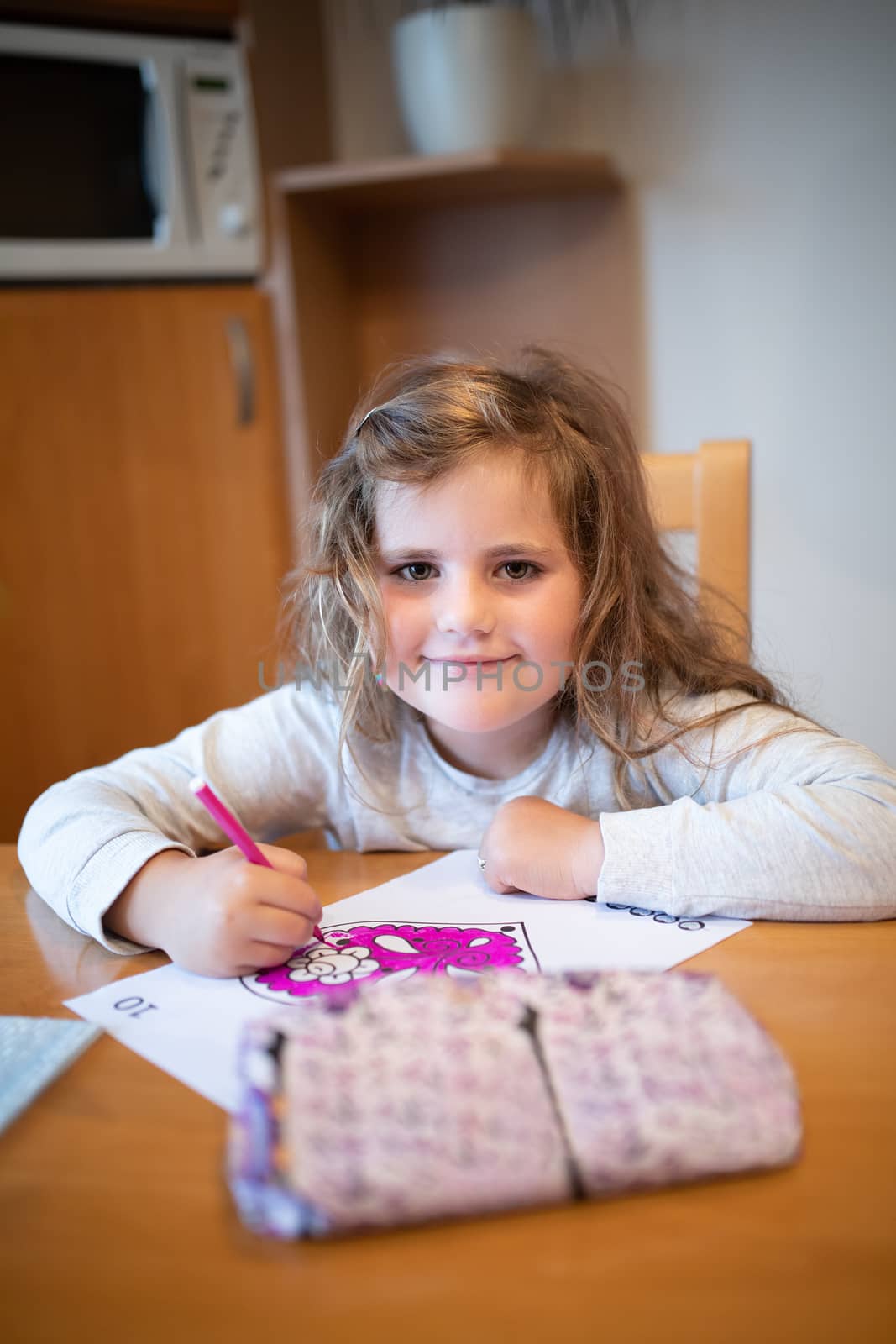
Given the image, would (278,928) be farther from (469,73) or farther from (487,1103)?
(469,73)

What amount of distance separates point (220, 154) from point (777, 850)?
1.42 meters

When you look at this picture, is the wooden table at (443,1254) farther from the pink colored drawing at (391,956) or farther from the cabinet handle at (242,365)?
the cabinet handle at (242,365)

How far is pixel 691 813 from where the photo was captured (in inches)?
26.1

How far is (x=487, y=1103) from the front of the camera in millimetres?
376

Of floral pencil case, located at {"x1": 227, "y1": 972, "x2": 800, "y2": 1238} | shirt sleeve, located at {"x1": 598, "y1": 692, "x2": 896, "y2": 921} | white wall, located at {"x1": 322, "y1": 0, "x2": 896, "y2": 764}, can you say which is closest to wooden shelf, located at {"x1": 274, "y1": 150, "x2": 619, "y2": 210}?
white wall, located at {"x1": 322, "y1": 0, "x2": 896, "y2": 764}

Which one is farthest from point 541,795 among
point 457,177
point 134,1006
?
point 457,177

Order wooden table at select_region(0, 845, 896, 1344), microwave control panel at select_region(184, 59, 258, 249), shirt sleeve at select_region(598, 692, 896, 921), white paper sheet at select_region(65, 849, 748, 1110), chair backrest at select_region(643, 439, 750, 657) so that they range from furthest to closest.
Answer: microwave control panel at select_region(184, 59, 258, 249) < chair backrest at select_region(643, 439, 750, 657) < shirt sleeve at select_region(598, 692, 896, 921) < white paper sheet at select_region(65, 849, 748, 1110) < wooden table at select_region(0, 845, 896, 1344)

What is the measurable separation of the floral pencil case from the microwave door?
1410 millimetres

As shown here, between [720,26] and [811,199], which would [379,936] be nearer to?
[811,199]

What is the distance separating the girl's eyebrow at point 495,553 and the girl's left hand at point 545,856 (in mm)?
182

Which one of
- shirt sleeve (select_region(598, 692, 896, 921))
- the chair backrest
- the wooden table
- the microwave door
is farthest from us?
the microwave door

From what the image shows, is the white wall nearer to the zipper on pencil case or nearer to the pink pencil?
the pink pencil

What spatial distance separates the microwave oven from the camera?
1.45 meters

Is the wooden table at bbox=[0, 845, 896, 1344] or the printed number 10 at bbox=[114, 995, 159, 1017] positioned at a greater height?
the wooden table at bbox=[0, 845, 896, 1344]
